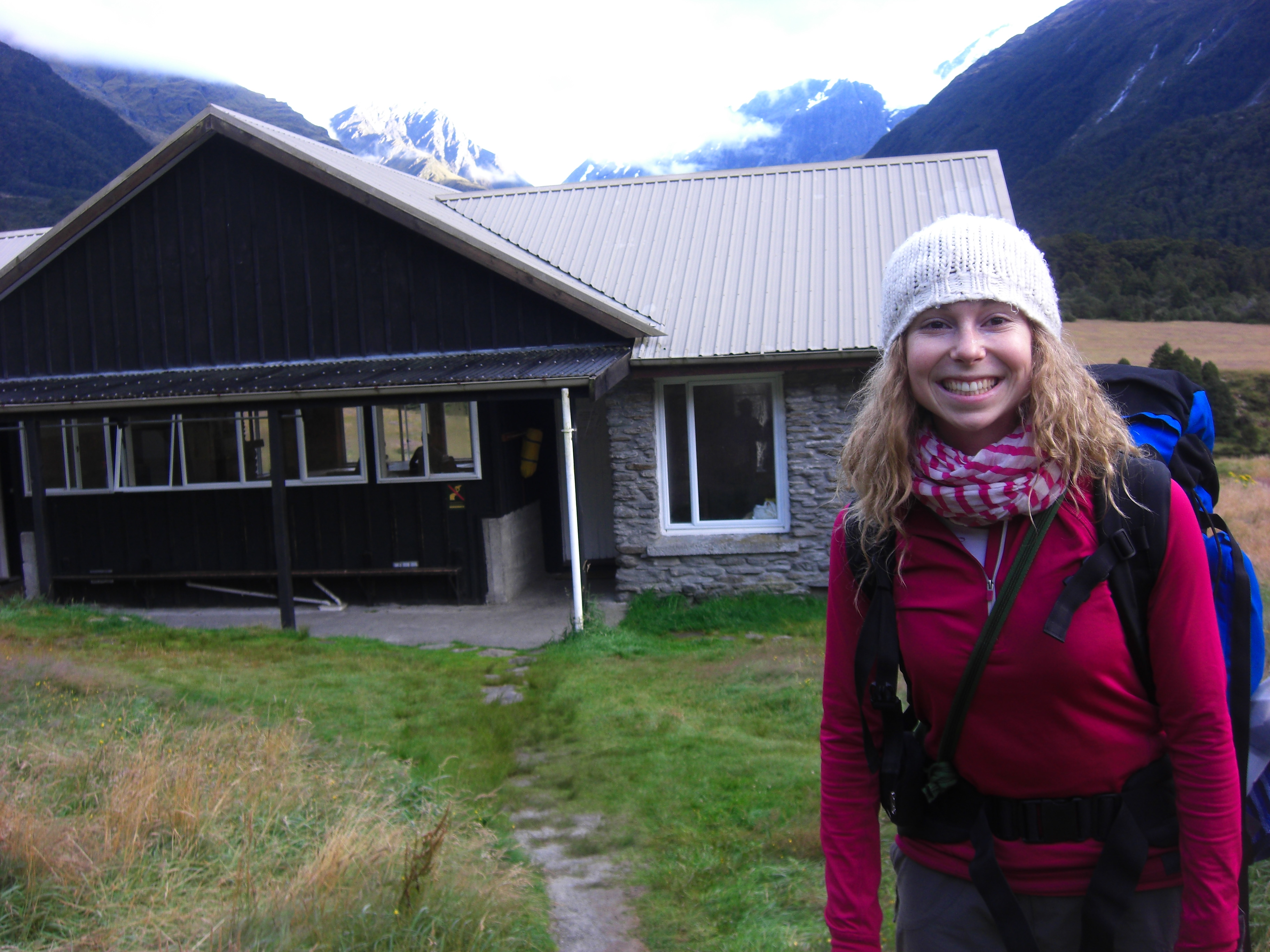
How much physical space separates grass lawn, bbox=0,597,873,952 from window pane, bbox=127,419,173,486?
6.52ft

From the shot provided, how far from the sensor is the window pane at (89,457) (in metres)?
11.7

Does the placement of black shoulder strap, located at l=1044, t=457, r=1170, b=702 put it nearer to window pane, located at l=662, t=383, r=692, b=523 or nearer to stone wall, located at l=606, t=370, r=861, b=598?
stone wall, located at l=606, t=370, r=861, b=598

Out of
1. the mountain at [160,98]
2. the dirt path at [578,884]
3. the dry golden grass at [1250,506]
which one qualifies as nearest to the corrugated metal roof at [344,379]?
the dirt path at [578,884]

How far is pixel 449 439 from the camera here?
428 inches

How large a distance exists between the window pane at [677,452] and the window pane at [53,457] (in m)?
7.36

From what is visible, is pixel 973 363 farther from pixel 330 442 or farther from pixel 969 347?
pixel 330 442

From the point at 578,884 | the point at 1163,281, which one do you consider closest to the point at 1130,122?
the point at 1163,281

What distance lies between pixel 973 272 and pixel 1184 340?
3978cm

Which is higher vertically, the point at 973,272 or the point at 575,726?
the point at 973,272

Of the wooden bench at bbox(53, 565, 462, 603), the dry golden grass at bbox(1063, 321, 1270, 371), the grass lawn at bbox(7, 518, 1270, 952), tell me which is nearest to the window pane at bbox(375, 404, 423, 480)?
the wooden bench at bbox(53, 565, 462, 603)

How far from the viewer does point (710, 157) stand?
167125mm

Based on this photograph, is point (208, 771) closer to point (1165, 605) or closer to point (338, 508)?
point (1165, 605)

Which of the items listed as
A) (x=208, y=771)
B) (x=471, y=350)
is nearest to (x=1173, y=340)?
(x=471, y=350)

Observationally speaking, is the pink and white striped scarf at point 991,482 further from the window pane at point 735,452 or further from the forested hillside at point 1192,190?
the forested hillside at point 1192,190
